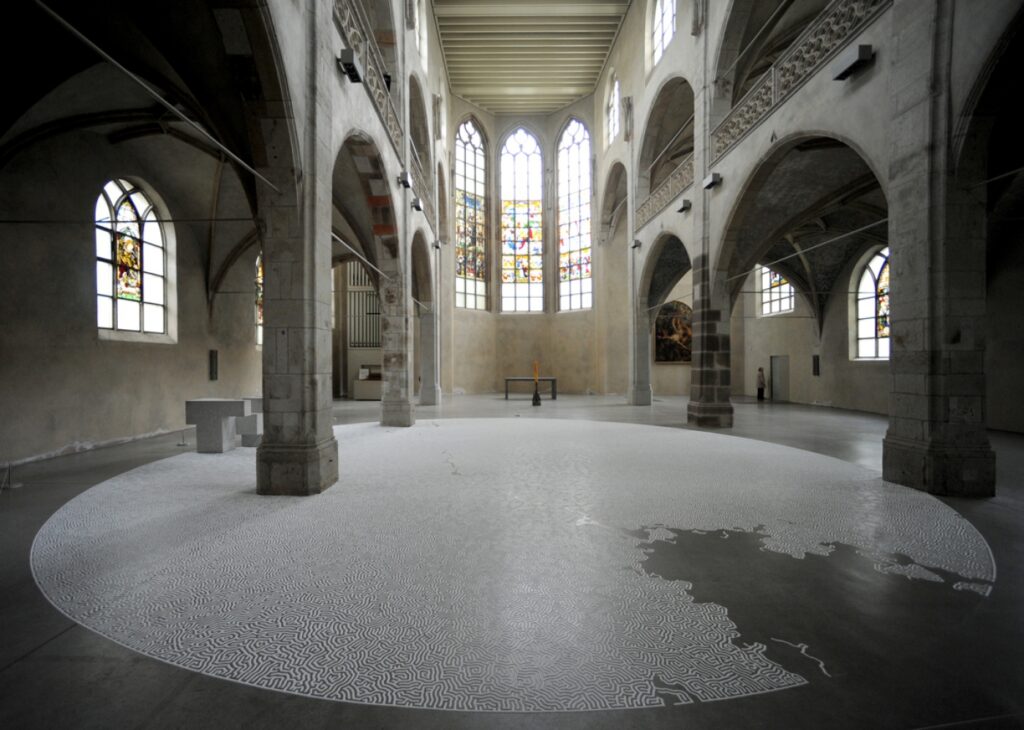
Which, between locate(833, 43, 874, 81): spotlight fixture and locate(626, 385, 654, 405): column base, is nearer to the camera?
locate(833, 43, 874, 81): spotlight fixture

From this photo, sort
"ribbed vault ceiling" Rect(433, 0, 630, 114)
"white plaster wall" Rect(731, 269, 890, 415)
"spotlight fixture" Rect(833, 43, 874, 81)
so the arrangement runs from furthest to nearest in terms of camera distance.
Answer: "ribbed vault ceiling" Rect(433, 0, 630, 114) → "white plaster wall" Rect(731, 269, 890, 415) → "spotlight fixture" Rect(833, 43, 874, 81)

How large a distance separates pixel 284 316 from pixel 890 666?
5.67 m

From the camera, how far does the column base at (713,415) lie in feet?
35.9

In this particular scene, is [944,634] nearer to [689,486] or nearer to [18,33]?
[689,486]

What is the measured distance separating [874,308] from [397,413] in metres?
13.9

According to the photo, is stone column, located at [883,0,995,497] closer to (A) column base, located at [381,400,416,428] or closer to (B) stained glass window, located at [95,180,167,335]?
(A) column base, located at [381,400,416,428]

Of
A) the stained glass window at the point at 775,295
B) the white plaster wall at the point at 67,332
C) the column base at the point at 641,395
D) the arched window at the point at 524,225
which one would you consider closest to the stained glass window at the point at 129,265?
the white plaster wall at the point at 67,332

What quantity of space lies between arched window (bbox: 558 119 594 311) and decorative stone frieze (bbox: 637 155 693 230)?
22.8 ft

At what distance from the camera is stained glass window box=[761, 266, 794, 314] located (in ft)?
59.5

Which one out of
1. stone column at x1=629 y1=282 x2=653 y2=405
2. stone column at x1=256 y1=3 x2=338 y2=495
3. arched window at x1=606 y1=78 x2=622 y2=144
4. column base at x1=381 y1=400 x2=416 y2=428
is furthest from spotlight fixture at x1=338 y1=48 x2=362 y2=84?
arched window at x1=606 y1=78 x2=622 y2=144

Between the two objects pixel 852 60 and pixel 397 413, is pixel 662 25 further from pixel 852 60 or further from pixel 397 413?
pixel 397 413

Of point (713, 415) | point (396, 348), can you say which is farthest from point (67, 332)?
point (713, 415)

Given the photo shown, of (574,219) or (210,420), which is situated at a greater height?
(574,219)

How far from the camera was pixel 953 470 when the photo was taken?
5.27 metres
